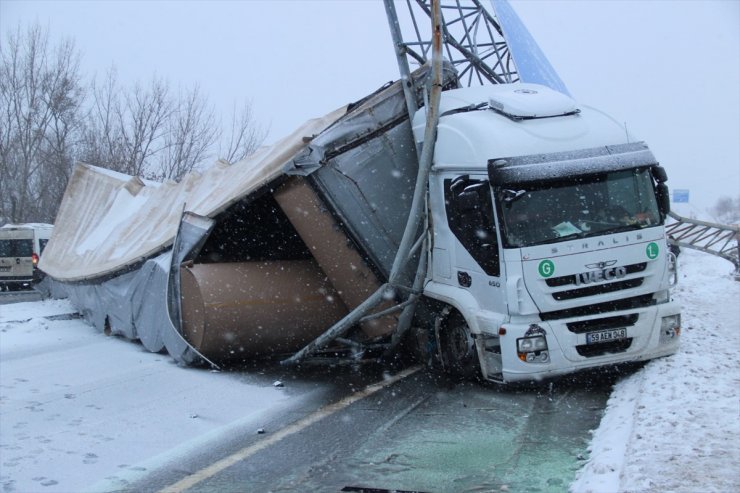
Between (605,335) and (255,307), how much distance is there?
4.59 meters

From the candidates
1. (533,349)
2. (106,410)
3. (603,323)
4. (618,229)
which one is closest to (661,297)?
(603,323)

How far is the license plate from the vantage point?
7182 mm

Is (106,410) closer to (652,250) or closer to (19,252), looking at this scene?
(652,250)

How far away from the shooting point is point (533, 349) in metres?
7.09

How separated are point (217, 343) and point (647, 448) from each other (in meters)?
5.89

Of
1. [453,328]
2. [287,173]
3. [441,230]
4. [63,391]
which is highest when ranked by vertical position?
[287,173]

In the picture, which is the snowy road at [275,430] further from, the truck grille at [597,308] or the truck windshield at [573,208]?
the truck windshield at [573,208]

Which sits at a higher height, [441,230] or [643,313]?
[441,230]

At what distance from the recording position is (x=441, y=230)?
8383mm

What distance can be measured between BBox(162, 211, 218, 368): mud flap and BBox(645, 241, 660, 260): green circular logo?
5.35m

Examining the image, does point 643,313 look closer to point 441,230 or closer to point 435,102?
point 441,230

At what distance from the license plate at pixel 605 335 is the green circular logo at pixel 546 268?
28.0 inches

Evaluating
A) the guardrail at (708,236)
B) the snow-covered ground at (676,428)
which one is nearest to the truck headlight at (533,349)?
the snow-covered ground at (676,428)

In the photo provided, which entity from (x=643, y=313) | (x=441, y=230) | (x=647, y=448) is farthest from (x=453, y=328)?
(x=647, y=448)
